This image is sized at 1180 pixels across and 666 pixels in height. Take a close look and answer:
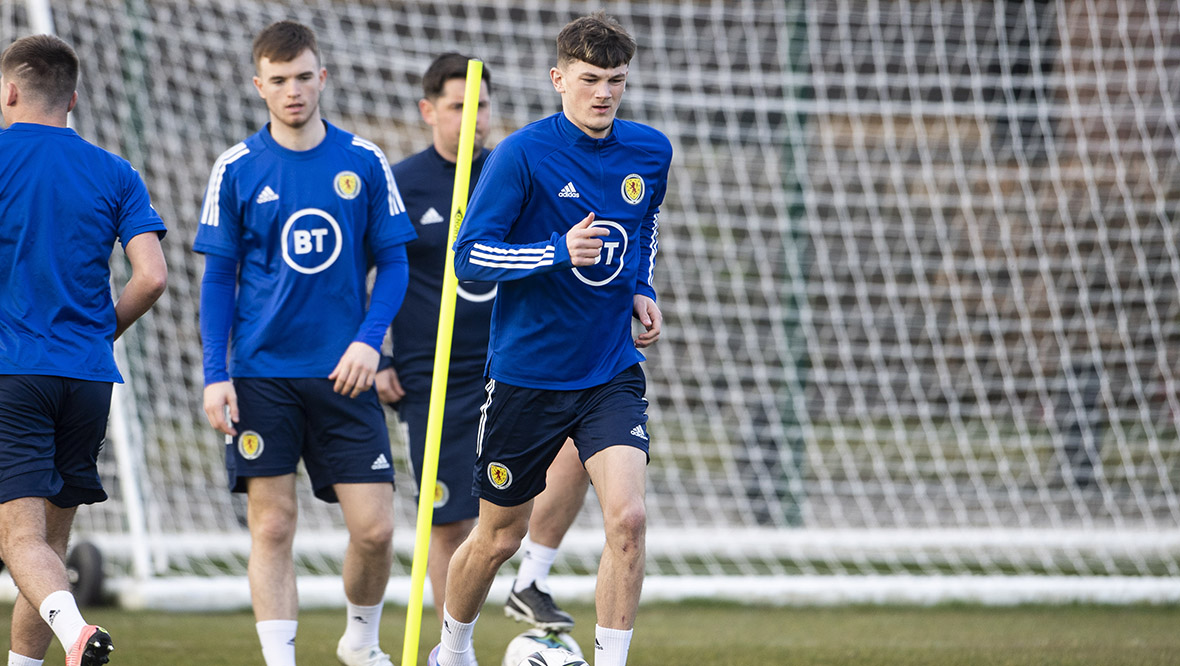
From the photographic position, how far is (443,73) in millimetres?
4668

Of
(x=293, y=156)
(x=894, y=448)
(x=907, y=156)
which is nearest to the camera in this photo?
(x=293, y=156)

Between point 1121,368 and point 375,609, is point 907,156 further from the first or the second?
point 375,609

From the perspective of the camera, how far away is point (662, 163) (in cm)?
373

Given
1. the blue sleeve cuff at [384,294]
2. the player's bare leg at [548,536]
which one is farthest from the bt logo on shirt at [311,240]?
the player's bare leg at [548,536]

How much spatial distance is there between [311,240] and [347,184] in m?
0.24

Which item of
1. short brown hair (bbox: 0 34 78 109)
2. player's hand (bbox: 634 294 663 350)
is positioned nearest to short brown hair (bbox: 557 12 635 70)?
player's hand (bbox: 634 294 663 350)

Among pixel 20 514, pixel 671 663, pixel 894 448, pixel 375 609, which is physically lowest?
pixel 894 448

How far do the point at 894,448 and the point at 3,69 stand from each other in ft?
24.6

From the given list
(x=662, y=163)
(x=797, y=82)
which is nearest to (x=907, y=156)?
(x=797, y=82)

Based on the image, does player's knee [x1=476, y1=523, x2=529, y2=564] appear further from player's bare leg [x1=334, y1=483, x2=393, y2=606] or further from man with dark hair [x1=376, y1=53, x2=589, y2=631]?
man with dark hair [x1=376, y1=53, x2=589, y2=631]

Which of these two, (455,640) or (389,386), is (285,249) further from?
(455,640)

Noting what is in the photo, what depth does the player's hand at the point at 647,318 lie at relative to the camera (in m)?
3.64

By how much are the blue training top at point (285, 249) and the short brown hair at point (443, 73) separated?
71cm

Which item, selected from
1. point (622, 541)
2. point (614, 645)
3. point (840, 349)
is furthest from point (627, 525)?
point (840, 349)
